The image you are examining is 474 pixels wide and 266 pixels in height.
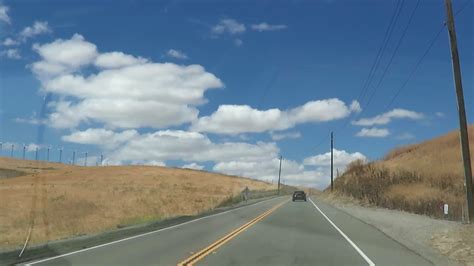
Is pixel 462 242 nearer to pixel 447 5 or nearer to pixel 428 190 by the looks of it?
pixel 447 5

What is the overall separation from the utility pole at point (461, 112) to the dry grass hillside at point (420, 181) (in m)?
9.76

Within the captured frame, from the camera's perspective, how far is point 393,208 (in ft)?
155

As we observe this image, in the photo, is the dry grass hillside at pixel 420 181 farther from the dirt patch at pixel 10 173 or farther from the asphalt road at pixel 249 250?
the dirt patch at pixel 10 173

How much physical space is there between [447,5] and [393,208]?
2518cm

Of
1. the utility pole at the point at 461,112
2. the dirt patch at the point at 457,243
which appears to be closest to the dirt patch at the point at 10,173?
the utility pole at the point at 461,112

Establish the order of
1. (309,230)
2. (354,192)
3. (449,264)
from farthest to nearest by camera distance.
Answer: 1. (354,192)
2. (309,230)
3. (449,264)

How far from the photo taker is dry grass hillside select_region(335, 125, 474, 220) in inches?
1662

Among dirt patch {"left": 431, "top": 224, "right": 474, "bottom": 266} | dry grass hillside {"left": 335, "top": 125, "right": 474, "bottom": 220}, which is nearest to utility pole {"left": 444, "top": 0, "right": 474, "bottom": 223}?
dirt patch {"left": 431, "top": 224, "right": 474, "bottom": 266}

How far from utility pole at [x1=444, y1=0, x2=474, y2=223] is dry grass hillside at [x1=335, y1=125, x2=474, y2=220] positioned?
9755 millimetres

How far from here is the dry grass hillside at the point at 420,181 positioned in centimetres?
4222

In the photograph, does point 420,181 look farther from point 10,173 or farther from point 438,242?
point 10,173

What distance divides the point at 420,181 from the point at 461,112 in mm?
32029

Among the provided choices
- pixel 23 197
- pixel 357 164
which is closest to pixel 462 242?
pixel 23 197

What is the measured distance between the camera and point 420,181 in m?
54.4
